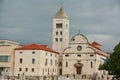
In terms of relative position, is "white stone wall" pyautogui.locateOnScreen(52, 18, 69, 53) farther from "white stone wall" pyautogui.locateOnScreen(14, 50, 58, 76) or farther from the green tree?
the green tree

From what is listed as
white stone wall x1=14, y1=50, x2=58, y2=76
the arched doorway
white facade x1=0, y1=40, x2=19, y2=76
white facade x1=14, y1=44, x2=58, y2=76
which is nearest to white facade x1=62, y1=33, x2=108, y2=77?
the arched doorway

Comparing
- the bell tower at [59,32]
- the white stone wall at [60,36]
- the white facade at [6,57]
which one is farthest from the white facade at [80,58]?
the white facade at [6,57]

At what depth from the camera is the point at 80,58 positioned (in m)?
103

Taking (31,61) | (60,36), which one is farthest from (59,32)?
(31,61)

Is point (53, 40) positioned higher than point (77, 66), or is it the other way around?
point (53, 40)

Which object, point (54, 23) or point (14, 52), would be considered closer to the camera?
point (14, 52)

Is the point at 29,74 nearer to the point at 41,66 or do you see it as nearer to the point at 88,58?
the point at 41,66

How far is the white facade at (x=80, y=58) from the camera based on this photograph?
101 meters

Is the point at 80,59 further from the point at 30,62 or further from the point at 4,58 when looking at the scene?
the point at 4,58

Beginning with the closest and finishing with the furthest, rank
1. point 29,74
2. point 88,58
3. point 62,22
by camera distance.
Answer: point 29,74, point 88,58, point 62,22

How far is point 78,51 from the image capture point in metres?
103

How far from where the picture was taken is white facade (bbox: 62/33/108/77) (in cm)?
10144

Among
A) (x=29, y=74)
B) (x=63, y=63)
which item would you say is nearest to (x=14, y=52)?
(x=29, y=74)

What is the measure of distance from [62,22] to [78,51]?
1121cm
